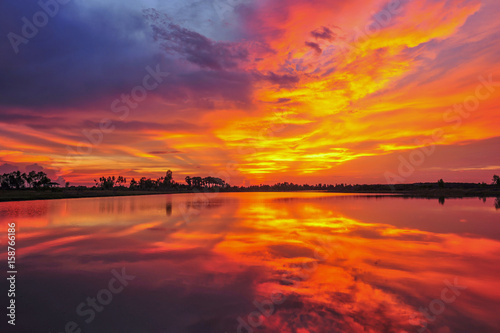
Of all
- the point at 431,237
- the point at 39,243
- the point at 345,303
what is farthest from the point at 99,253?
the point at 431,237

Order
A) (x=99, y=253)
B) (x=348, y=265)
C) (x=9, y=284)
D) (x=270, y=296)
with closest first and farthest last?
(x=270, y=296) → (x=9, y=284) → (x=348, y=265) → (x=99, y=253)

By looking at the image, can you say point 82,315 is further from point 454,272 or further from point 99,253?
point 454,272

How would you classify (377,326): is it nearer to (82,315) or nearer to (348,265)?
(348,265)

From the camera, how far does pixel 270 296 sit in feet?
27.4

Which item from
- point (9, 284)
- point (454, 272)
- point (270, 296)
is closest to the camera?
point (270, 296)

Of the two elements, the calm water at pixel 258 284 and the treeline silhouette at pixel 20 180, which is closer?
the calm water at pixel 258 284

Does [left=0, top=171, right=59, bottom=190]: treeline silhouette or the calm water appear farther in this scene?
[left=0, top=171, right=59, bottom=190]: treeline silhouette

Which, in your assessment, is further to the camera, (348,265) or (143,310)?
(348,265)

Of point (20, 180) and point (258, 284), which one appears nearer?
point (258, 284)

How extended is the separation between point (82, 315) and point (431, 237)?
2007 centimetres

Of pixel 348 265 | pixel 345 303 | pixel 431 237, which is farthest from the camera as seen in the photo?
pixel 431 237

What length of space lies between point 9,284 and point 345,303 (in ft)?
39.3

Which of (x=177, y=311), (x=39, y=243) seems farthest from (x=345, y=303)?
(x=39, y=243)

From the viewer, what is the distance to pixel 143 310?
298 inches
